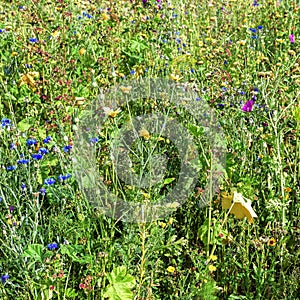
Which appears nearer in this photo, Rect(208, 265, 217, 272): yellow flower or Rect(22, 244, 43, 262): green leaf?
Rect(22, 244, 43, 262): green leaf

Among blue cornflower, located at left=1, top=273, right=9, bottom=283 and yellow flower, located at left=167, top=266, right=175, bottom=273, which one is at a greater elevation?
blue cornflower, located at left=1, top=273, right=9, bottom=283

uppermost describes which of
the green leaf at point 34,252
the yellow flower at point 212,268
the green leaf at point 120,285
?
the green leaf at point 34,252

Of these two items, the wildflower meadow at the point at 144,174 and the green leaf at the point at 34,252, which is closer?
the green leaf at the point at 34,252

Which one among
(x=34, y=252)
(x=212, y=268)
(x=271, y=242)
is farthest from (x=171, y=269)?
(x=34, y=252)

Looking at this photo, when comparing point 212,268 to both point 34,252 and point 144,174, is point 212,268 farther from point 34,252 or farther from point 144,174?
point 34,252

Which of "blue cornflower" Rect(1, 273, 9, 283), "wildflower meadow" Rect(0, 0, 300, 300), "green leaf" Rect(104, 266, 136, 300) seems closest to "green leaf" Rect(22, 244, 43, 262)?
"wildflower meadow" Rect(0, 0, 300, 300)

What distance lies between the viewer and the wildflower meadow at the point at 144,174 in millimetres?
1900

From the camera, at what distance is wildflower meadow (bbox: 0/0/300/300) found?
190 cm

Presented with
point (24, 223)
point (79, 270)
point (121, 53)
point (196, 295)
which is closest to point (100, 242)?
point (79, 270)

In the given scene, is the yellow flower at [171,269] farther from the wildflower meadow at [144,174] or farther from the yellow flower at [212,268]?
the yellow flower at [212,268]

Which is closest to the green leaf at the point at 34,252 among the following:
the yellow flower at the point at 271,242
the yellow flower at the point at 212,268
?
the yellow flower at the point at 212,268

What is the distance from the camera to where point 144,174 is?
2.29 m

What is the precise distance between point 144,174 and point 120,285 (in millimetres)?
633

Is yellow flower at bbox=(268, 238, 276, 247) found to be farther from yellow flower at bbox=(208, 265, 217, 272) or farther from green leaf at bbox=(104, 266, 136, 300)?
green leaf at bbox=(104, 266, 136, 300)
